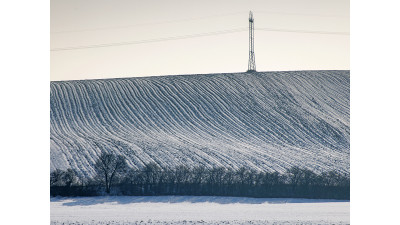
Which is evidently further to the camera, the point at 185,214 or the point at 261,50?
the point at 261,50

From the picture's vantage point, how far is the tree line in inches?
624

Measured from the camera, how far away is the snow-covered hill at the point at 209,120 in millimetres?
19484

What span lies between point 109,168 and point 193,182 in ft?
9.23

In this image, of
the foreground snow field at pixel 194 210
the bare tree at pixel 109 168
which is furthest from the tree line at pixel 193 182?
the foreground snow field at pixel 194 210

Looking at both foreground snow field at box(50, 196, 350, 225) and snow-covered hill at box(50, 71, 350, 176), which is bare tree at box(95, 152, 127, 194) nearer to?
snow-covered hill at box(50, 71, 350, 176)

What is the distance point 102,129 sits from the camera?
23.5m

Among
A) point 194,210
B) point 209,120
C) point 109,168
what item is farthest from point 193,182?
point 209,120

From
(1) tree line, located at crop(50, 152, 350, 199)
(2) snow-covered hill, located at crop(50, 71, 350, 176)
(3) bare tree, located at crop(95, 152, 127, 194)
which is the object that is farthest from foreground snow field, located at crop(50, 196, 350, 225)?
(2) snow-covered hill, located at crop(50, 71, 350, 176)

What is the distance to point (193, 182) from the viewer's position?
16.5 metres

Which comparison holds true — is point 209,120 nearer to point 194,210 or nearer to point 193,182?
point 193,182
